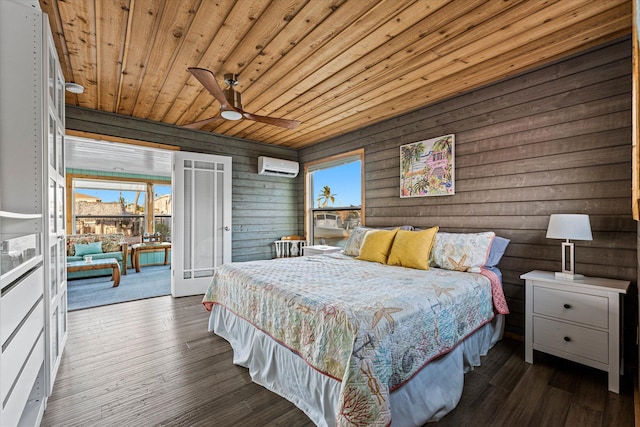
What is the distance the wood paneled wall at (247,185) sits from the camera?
4.08 metres

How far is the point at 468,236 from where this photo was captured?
9.00ft

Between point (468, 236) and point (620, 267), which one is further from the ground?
point (468, 236)

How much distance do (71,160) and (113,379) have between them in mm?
6406

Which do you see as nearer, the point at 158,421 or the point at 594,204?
the point at 158,421

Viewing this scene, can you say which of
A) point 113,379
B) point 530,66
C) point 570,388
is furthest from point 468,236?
point 113,379

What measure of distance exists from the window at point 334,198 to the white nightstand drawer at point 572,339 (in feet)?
8.19

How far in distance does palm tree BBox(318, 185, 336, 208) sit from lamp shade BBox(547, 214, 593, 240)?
322cm

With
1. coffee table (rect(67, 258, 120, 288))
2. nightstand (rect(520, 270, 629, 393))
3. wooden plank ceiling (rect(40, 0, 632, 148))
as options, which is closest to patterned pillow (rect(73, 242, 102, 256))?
coffee table (rect(67, 258, 120, 288))

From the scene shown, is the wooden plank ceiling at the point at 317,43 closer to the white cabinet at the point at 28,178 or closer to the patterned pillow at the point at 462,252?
the white cabinet at the point at 28,178

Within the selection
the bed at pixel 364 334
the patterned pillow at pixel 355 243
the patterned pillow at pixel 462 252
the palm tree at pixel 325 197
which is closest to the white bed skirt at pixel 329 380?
the bed at pixel 364 334

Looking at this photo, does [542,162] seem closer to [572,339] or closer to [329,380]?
[572,339]

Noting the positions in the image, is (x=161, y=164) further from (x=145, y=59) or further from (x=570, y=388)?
(x=570, y=388)

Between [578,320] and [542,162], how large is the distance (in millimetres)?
1352

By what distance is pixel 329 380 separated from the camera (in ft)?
5.15
